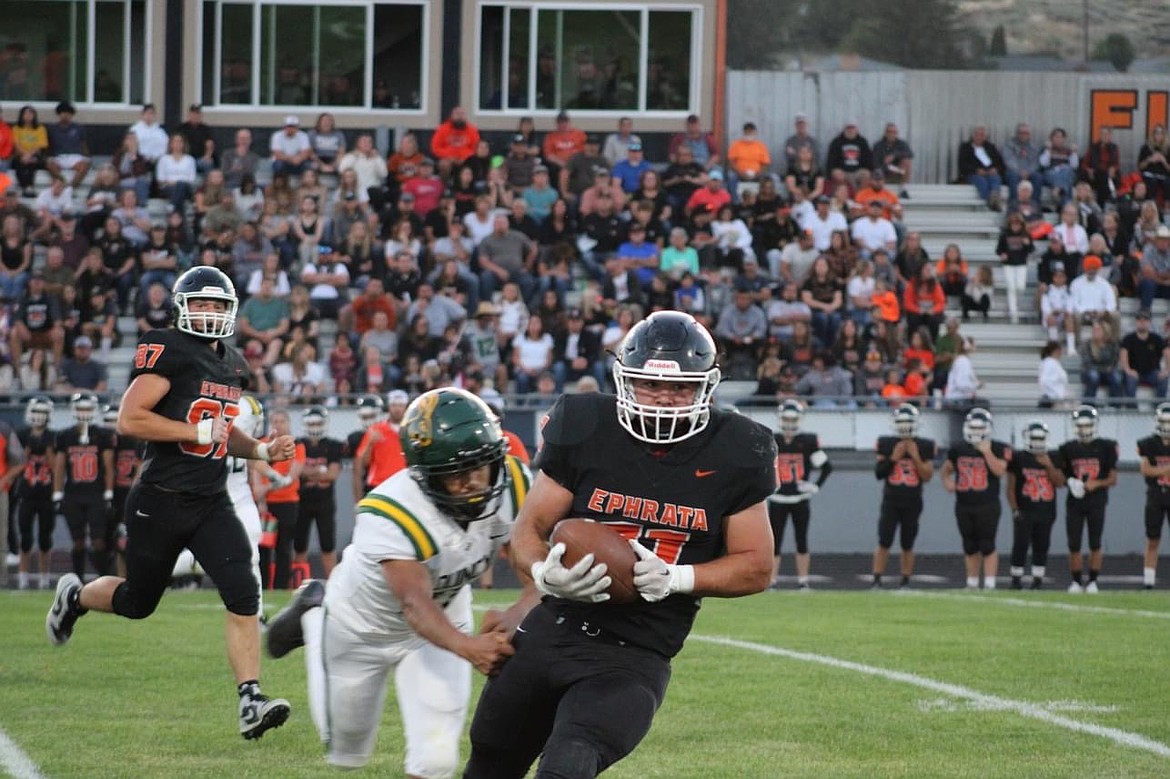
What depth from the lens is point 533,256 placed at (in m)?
18.3

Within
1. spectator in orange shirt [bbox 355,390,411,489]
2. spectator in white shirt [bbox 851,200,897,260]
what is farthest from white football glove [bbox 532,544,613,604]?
spectator in white shirt [bbox 851,200,897,260]

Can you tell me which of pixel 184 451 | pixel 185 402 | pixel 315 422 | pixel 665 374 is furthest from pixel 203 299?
pixel 315 422

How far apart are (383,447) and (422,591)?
9726mm

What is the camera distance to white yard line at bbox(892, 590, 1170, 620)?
38.4 ft

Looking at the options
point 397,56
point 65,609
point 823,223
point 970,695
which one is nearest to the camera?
point 65,609

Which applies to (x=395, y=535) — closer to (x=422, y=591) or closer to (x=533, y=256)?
(x=422, y=591)

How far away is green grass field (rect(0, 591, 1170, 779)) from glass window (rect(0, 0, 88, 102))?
1243cm

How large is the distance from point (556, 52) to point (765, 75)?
2840 millimetres

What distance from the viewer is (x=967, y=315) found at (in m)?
19.6

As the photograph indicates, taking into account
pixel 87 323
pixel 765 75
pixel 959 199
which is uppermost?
pixel 765 75

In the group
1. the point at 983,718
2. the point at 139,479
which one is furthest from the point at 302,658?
the point at 983,718

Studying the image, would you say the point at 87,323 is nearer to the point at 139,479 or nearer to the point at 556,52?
the point at 556,52

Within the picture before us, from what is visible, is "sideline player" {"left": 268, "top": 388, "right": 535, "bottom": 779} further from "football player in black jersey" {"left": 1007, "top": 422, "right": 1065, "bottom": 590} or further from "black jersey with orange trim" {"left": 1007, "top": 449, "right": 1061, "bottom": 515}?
"black jersey with orange trim" {"left": 1007, "top": 449, "right": 1061, "bottom": 515}

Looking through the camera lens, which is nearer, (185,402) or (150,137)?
(185,402)
